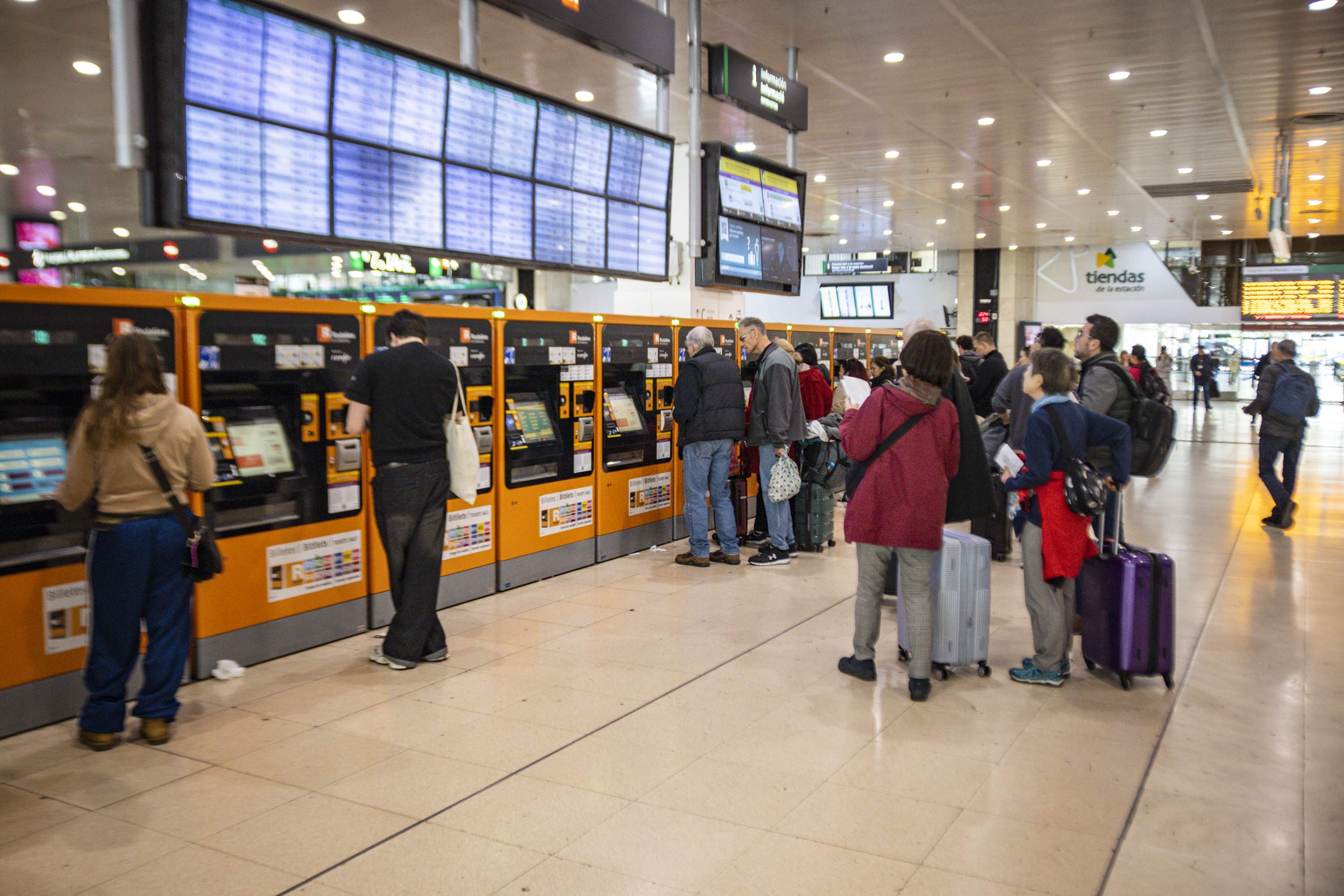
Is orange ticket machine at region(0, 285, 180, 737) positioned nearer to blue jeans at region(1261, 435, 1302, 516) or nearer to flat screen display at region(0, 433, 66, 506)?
flat screen display at region(0, 433, 66, 506)

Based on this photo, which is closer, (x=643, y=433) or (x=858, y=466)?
(x=858, y=466)

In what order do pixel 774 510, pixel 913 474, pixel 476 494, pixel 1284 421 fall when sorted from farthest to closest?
pixel 1284 421
pixel 774 510
pixel 476 494
pixel 913 474

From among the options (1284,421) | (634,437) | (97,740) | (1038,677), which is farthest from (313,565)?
(1284,421)

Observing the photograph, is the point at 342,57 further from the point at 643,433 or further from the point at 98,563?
the point at 643,433

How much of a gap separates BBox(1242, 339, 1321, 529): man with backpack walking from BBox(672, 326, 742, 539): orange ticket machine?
4695 mm

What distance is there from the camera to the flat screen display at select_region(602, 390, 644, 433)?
693cm

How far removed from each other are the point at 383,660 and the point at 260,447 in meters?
1.17

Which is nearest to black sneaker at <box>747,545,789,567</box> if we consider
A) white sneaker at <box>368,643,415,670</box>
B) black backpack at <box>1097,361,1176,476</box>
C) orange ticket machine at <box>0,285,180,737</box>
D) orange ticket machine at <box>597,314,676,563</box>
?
orange ticket machine at <box>597,314,676,563</box>

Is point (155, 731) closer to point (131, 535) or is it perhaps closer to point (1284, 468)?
point (131, 535)

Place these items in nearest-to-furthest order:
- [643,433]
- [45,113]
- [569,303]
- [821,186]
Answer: [643,433]
[45,113]
[821,186]
[569,303]

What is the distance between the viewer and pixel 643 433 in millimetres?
7266

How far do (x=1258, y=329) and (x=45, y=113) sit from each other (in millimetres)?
28632

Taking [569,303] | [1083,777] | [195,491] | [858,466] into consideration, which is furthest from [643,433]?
[569,303]

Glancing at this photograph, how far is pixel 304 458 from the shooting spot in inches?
187
